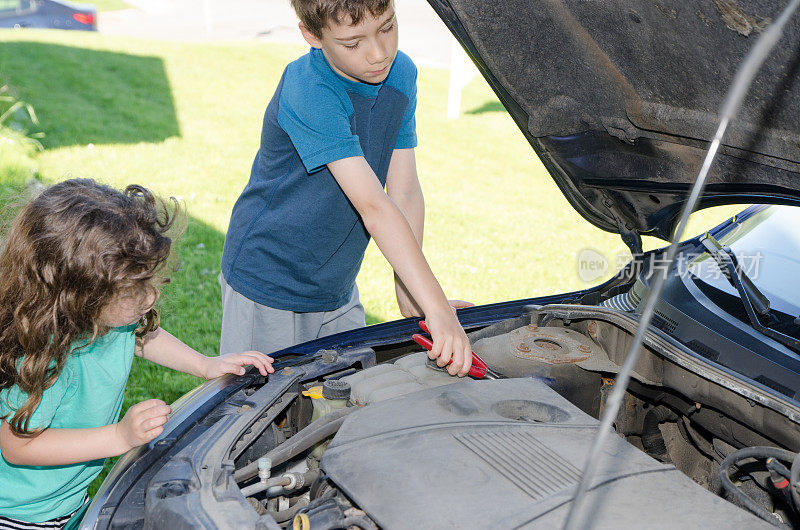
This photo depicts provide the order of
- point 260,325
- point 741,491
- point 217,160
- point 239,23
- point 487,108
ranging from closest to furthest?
point 741,491 < point 260,325 < point 217,160 < point 487,108 < point 239,23

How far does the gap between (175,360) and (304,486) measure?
2.01 feet

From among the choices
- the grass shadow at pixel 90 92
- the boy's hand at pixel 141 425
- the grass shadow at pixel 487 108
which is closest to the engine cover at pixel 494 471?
the boy's hand at pixel 141 425

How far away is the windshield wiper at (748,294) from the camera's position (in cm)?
189

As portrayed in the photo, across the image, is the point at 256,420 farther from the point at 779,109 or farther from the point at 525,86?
the point at 779,109

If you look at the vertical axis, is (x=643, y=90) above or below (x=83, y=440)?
above

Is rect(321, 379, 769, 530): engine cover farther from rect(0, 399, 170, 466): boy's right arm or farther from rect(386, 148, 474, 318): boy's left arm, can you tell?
rect(386, 148, 474, 318): boy's left arm

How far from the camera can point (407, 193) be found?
2.60 m

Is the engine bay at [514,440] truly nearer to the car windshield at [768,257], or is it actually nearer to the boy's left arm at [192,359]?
the boy's left arm at [192,359]

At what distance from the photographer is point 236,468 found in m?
1.71

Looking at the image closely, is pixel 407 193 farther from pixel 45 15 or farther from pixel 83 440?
pixel 45 15

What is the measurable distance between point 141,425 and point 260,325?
0.89m

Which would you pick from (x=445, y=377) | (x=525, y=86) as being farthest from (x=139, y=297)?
(x=525, y=86)

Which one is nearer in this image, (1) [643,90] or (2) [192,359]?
(1) [643,90]

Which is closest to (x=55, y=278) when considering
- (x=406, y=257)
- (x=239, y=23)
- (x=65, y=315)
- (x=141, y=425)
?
(x=65, y=315)
